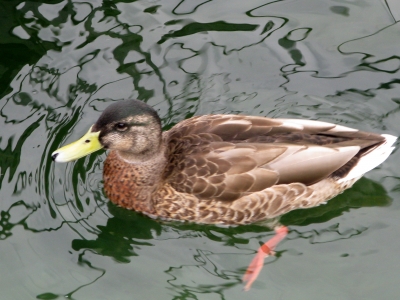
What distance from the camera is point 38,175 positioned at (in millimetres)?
7008

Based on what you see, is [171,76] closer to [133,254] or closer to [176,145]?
[176,145]

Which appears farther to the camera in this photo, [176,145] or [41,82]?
[41,82]

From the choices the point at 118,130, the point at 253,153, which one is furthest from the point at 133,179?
the point at 253,153

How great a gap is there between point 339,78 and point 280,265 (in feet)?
8.55

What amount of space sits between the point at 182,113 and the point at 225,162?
4.93ft

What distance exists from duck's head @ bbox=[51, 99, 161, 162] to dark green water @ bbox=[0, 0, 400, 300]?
0.70m

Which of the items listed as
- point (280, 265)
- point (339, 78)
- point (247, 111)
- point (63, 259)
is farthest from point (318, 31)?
point (63, 259)

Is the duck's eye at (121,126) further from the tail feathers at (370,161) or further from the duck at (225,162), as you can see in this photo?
the tail feathers at (370,161)

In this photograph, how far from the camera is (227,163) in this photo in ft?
20.7

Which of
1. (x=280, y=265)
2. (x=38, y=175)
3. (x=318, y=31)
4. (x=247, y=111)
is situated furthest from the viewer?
(x=318, y=31)

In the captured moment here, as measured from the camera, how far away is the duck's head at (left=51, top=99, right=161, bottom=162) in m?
6.21

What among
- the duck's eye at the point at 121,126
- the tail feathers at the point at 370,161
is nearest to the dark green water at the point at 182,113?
the tail feathers at the point at 370,161

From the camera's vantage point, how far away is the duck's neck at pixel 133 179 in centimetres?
663

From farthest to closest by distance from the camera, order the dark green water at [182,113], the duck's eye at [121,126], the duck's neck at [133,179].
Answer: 1. the duck's neck at [133,179]
2. the duck's eye at [121,126]
3. the dark green water at [182,113]
